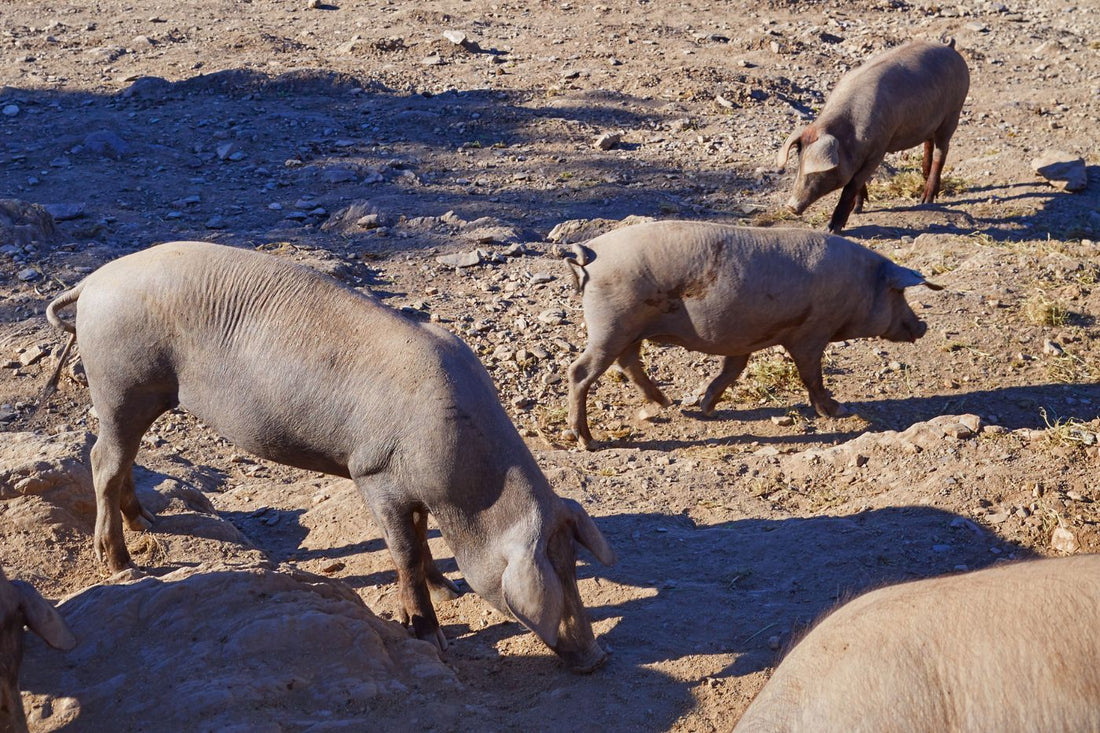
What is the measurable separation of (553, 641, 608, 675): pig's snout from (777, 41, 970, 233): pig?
23.0ft

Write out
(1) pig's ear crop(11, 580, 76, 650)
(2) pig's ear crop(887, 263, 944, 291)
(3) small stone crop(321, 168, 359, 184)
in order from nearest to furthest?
(1) pig's ear crop(11, 580, 76, 650) → (2) pig's ear crop(887, 263, 944, 291) → (3) small stone crop(321, 168, 359, 184)

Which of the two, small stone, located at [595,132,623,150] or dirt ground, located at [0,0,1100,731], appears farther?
small stone, located at [595,132,623,150]

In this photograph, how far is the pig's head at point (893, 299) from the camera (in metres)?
7.73

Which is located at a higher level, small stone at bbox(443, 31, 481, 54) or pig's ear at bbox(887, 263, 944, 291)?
pig's ear at bbox(887, 263, 944, 291)

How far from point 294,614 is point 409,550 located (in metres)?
0.62

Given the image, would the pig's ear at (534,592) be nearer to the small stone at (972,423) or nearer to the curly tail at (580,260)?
the curly tail at (580,260)

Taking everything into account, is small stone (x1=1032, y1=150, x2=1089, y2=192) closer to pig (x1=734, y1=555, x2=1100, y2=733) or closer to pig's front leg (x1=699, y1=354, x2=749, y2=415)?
pig's front leg (x1=699, y1=354, x2=749, y2=415)

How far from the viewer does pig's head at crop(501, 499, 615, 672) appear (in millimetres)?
4441

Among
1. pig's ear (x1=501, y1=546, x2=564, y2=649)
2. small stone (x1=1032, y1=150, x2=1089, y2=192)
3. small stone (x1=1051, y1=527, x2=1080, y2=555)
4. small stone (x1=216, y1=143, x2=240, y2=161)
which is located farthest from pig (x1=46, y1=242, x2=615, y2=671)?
small stone (x1=1032, y1=150, x2=1089, y2=192)

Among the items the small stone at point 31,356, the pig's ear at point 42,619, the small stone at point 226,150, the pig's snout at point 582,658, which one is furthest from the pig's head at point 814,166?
the pig's ear at point 42,619

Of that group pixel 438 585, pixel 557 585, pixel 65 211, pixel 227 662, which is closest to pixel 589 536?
pixel 557 585

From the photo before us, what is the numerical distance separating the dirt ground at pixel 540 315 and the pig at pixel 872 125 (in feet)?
1.74

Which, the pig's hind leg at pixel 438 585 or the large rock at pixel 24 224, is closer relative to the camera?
the pig's hind leg at pixel 438 585

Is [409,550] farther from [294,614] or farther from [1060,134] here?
[1060,134]
